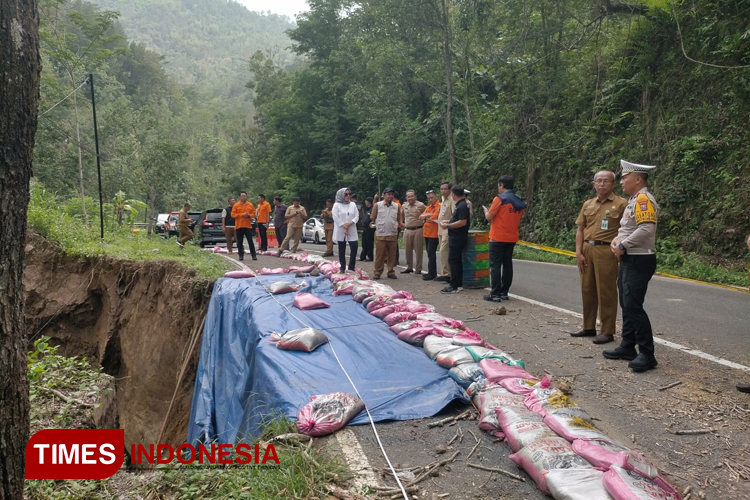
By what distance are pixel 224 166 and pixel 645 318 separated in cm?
5165

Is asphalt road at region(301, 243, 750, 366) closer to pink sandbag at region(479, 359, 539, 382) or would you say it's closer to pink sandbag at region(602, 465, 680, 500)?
pink sandbag at region(479, 359, 539, 382)

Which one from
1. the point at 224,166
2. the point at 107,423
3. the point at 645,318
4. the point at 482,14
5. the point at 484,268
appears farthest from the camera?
the point at 224,166

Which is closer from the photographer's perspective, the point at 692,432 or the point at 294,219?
the point at 692,432

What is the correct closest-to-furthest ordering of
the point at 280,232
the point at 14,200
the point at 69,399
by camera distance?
the point at 14,200, the point at 69,399, the point at 280,232

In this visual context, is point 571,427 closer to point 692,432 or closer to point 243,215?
point 692,432

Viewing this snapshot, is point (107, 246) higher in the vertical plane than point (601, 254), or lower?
lower

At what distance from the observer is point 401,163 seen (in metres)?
25.8

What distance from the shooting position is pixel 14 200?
2291 mm

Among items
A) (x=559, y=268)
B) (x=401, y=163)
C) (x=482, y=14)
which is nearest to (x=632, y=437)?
(x=559, y=268)

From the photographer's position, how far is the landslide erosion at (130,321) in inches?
381

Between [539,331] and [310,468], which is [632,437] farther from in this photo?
[539,331]

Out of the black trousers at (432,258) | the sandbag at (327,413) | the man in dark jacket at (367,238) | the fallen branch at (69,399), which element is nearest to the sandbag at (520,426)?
the sandbag at (327,413)

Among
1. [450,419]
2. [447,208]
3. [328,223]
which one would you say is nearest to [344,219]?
[447,208]

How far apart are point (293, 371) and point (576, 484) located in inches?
103
